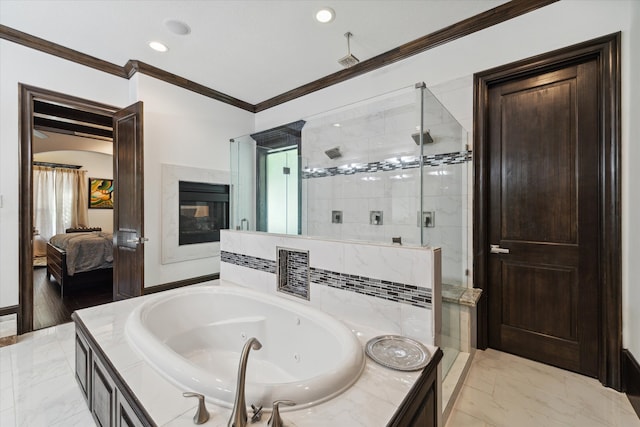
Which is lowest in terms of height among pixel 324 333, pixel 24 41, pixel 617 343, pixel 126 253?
pixel 617 343

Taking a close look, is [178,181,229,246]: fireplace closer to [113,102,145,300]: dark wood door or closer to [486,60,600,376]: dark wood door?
[113,102,145,300]: dark wood door

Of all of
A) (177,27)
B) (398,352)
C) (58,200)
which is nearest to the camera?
(398,352)

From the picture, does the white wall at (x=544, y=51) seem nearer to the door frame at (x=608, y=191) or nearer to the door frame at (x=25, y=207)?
the door frame at (x=608, y=191)

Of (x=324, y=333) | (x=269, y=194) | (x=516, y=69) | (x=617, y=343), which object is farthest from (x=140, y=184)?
(x=617, y=343)

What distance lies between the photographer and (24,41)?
2.47 m

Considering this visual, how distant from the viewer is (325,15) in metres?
2.18

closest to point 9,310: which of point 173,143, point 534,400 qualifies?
point 173,143

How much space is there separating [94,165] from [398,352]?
842 cm

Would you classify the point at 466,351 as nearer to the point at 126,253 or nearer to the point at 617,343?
the point at 617,343

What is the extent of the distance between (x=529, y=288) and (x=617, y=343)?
533 mm

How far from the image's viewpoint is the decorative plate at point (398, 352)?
1.23 metres

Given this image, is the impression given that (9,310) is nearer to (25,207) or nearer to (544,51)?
(25,207)

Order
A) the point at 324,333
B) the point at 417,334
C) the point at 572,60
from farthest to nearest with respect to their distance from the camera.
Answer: the point at 572,60 < the point at 324,333 < the point at 417,334

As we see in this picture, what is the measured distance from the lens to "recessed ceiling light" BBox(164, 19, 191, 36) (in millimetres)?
2281
